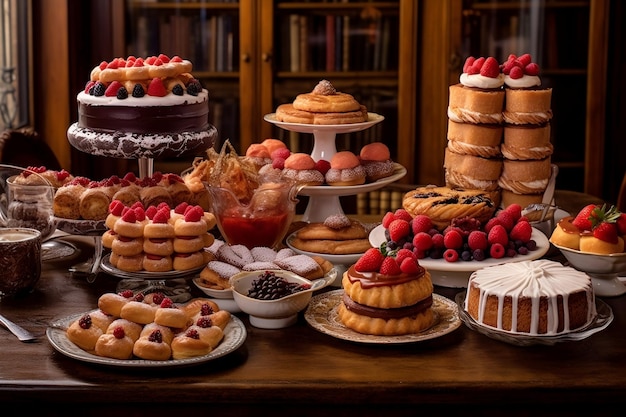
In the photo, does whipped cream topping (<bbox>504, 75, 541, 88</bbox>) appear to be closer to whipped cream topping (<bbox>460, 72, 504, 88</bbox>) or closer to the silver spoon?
whipped cream topping (<bbox>460, 72, 504, 88</bbox>)

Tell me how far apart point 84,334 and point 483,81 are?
3.95 feet

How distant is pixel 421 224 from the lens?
2.12 m

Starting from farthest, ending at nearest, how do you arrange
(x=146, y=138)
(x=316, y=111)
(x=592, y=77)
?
(x=592, y=77) < (x=316, y=111) < (x=146, y=138)

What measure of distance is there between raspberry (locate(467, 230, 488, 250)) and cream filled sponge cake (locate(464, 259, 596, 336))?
18 cm

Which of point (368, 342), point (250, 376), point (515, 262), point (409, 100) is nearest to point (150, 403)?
point (250, 376)

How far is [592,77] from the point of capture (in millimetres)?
4477

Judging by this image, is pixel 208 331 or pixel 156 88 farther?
pixel 156 88

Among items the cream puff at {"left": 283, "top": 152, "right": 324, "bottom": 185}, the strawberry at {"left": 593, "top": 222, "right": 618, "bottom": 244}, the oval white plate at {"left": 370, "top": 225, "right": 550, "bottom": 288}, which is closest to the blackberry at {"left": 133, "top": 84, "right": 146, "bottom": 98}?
the cream puff at {"left": 283, "top": 152, "right": 324, "bottom": 185}

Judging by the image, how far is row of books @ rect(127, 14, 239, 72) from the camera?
455cm

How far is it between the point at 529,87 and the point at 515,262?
59cm

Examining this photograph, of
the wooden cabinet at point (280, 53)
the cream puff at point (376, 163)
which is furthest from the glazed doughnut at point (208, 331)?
the wooden cabinet at point (280, 53)

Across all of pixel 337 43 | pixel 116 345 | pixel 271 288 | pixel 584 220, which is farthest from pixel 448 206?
pixel 337 43

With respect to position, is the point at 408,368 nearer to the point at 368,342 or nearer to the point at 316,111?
the point at 368,342

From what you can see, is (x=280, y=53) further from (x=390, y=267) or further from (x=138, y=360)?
(x=138, y=360)
